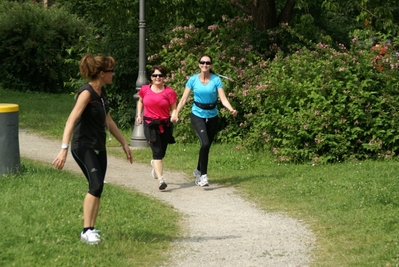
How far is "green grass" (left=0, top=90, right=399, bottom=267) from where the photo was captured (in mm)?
7797

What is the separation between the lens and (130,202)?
9867 mm

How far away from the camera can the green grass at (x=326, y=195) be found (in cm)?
780

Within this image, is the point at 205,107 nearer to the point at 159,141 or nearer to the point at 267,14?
the point at 159,141

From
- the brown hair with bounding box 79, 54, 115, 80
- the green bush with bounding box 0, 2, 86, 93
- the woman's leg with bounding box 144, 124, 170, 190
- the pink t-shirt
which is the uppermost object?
the brown hair with bounding box 79, 54, 115, 80

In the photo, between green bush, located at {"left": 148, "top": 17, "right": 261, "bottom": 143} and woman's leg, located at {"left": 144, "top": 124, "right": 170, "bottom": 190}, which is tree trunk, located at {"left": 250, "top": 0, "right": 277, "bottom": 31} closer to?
green bush, located at {"left": 148, "top": 17, "right": 261, "bottom": 143}

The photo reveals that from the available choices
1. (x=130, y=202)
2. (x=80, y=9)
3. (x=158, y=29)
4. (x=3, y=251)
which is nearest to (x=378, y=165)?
(x=130, y=202)

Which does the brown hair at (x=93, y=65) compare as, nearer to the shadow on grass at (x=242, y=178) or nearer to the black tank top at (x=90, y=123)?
the black tank top at (x=90, y=123)

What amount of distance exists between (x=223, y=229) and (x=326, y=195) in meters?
2.17

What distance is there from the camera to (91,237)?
748 centimetres

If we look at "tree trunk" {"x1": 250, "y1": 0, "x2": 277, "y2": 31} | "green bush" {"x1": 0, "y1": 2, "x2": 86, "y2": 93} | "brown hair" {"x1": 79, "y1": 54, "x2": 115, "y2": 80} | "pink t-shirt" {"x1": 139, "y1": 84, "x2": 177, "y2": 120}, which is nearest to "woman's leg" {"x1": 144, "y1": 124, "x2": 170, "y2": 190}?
"pink t-shirt" {"x1": 139, "y1": 84, "x2": 177, "y2": 120}

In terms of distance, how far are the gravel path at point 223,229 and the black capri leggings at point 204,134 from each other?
346 mm

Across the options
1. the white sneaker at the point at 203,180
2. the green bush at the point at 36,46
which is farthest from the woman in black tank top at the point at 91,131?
the green bush at the point at 36,46

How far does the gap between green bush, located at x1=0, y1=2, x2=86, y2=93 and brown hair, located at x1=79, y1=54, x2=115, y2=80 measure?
2376cm

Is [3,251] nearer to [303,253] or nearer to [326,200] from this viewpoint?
[303,253]
